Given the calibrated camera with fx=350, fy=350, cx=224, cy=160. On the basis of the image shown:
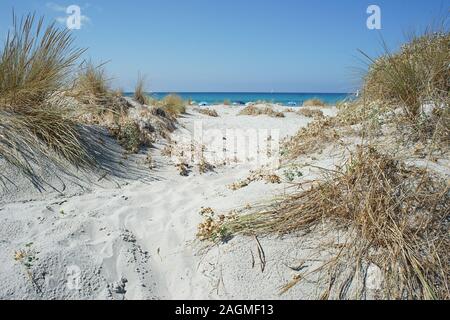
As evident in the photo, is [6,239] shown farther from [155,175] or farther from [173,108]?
[173,108]

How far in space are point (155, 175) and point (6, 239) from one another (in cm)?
220

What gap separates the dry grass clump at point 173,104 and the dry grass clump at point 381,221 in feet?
24.6

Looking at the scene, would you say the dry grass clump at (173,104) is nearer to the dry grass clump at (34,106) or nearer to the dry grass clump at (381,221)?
the dry grass clump at (34,106)

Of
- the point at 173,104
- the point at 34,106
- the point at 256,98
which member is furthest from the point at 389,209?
the point at 256,98

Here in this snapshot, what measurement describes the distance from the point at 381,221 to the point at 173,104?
884 centimetres

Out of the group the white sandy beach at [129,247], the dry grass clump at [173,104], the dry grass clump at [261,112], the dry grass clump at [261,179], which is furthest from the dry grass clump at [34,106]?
the dry grass clump at [261,112]

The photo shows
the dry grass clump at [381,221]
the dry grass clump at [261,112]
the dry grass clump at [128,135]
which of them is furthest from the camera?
the dry grass clump at [261,112]

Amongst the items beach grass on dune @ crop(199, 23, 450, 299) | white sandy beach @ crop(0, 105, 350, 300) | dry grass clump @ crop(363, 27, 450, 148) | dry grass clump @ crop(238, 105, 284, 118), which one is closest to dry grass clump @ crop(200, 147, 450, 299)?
beach grass on dune @ crop(199, 23, 450, 299)

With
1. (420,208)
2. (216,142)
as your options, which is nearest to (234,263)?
(420,208)

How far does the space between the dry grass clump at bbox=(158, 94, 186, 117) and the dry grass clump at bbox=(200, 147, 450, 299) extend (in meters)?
7.49

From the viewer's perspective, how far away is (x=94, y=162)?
4.40 m

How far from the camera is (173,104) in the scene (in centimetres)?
1065

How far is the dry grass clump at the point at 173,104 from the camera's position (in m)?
10.1

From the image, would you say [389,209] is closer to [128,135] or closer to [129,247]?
[129,247]
